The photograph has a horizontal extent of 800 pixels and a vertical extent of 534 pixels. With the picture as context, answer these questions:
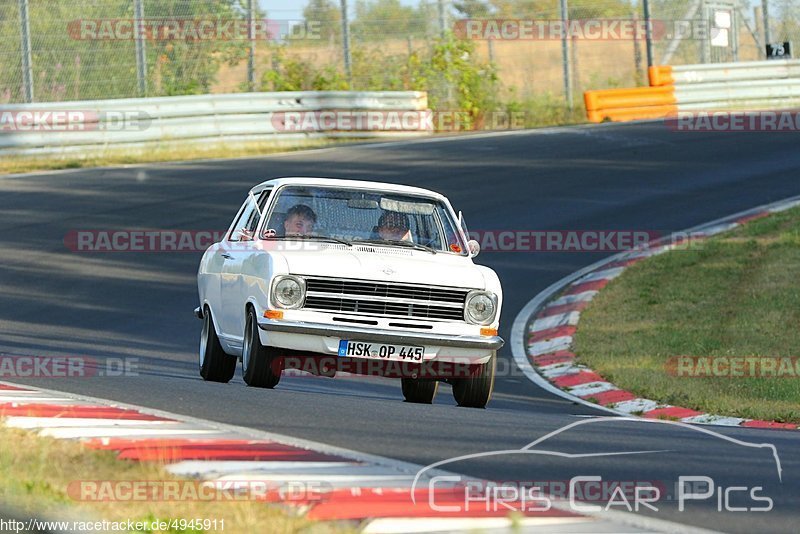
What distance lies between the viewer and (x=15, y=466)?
598 centimetres

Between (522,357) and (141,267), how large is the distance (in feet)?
16.9

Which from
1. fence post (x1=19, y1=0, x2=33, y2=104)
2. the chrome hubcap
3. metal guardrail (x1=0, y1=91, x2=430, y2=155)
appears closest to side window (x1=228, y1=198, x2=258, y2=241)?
the chrome hubcap

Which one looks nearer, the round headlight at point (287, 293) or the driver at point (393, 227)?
the round headlight at point (287, 293)

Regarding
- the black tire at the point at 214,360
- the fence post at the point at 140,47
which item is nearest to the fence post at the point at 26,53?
the fence post at the point at 140,47

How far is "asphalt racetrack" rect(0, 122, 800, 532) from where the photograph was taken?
6.85m

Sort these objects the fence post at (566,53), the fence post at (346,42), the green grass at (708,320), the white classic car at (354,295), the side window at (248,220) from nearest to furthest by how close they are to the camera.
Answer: the white classic car at (354,295), the side window at (248,220), the green grass at (708,320), the fence post at (346,42), the fence post at (566,53)

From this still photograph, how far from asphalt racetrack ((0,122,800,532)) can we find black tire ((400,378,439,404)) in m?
0.24

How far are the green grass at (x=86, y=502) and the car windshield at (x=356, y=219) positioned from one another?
356 centimetres

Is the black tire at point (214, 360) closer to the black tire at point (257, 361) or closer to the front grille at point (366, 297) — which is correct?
the black tire at point (257, 361)

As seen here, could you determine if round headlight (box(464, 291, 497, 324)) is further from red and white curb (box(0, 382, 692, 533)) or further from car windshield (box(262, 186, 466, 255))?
red and white curb (box(0, 382, 692, 533))

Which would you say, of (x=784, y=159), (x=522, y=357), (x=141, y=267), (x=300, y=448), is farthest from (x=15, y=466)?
(x=784, y=159)

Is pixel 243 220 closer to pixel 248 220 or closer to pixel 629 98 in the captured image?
pixel 248 220

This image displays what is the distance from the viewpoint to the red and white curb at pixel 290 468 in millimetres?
5168

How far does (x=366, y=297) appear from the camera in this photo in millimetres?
9125
